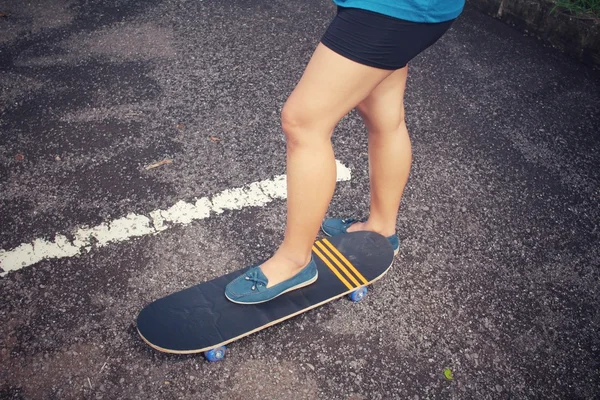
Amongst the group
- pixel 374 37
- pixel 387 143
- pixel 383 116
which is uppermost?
pixel 374 37

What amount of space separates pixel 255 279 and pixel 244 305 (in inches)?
4.6

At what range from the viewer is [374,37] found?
1428mm

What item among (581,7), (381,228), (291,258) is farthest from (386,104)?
(581,7)

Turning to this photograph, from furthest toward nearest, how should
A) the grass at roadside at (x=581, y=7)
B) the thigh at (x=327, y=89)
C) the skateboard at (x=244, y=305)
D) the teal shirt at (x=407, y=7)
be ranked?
the grass at roadside at (x=581, y=7)
the skateboard at (x=244, y=305)
the thigh at (x=327, y=89)
the teal shirt at (x=407, y=7)

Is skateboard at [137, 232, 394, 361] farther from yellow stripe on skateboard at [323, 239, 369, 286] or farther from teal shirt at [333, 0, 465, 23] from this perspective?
teal shirt at [333, 0, 465, 23]

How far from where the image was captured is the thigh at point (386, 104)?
1.84 metres

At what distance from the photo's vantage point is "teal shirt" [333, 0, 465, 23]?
4.55 feet

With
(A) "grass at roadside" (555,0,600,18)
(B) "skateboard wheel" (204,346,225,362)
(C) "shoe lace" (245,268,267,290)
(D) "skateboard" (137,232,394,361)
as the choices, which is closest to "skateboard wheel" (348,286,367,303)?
(D) "skateboard" (137,232,394,361)

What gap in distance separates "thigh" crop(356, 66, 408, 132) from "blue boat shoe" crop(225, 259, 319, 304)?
70 centimetres

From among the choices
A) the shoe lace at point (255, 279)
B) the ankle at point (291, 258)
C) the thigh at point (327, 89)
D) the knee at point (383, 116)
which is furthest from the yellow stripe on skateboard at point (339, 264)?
the thigh at point (327, 89)

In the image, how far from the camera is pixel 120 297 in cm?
205

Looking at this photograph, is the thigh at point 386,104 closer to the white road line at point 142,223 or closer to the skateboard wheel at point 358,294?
the skateboard wheel at point 358,294

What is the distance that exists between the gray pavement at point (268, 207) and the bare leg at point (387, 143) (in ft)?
1.25

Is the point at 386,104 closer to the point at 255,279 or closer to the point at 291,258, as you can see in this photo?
the point at 291,258
